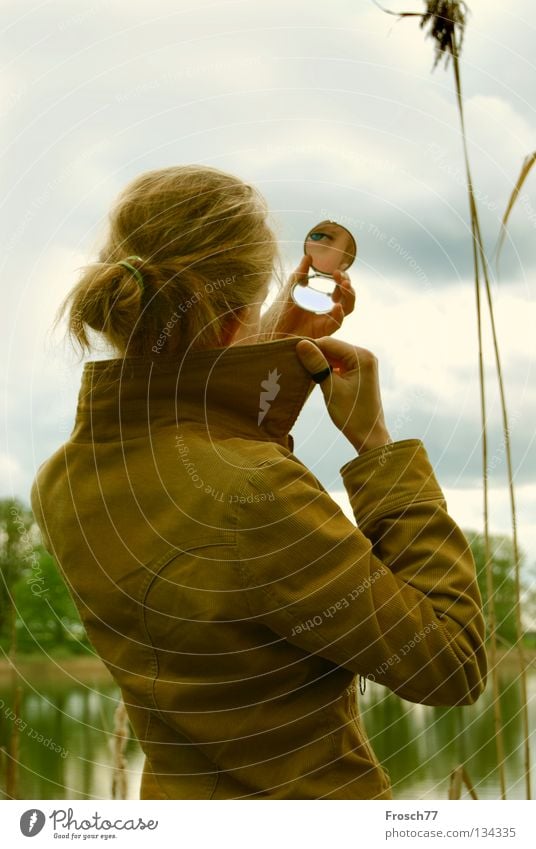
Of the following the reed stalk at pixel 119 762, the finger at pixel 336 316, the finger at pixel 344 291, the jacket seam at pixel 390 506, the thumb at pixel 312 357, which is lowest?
the reed stalk at pixel 119 762

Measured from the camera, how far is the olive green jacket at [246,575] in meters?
0.82

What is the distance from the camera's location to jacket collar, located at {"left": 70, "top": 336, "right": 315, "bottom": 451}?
92 centimetres

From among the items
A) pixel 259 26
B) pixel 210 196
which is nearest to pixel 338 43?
pixel 259 26

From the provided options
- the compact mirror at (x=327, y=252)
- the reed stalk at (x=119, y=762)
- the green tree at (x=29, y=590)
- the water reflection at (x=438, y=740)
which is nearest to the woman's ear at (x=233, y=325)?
the compact mirror at (x=327, y=252)

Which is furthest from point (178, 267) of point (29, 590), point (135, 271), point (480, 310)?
point (29, 590)

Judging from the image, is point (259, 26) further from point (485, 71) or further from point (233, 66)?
point (485, 71)

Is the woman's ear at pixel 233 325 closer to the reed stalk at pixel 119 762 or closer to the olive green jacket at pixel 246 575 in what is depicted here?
the olive green jacket at pixel 246 575

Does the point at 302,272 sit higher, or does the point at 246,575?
the point at 302,272

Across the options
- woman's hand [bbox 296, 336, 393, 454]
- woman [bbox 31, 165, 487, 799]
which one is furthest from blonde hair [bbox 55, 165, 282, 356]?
woman's hand [bbox 296, 336, 393, 454]

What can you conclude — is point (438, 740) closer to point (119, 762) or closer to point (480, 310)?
point (119, 762)

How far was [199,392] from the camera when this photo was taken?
36.5 inches

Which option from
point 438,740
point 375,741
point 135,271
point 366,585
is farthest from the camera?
point 375,741

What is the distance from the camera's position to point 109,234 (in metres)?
1.02

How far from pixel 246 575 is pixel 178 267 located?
12.7 inches
